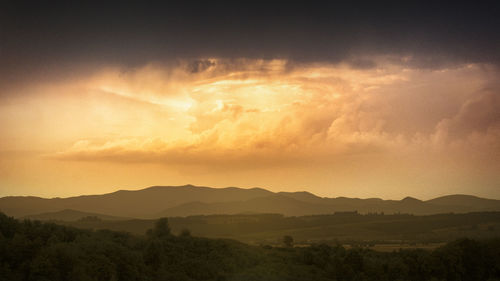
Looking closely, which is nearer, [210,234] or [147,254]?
[147,254]

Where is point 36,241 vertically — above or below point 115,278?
above

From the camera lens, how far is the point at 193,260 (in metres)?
58.3

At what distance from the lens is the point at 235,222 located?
199m

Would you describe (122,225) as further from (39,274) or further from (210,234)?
(39,274)

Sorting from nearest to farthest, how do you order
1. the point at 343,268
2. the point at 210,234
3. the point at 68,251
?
1. the point at 68,251
2. the point at 343,268
3. the point at 210,234

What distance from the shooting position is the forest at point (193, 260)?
45.9 m

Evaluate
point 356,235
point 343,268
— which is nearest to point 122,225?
point 356,235

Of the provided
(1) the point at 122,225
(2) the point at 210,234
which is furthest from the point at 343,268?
(1) the point at 122,225

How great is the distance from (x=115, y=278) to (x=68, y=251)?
5.23 m

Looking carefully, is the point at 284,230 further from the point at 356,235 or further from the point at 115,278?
the point at 115,278

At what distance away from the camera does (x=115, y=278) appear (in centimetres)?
4794

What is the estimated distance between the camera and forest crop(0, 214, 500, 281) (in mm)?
45938

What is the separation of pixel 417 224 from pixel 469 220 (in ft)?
61.4

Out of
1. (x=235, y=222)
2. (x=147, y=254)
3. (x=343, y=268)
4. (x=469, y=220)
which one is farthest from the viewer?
(x=235, y=222)
